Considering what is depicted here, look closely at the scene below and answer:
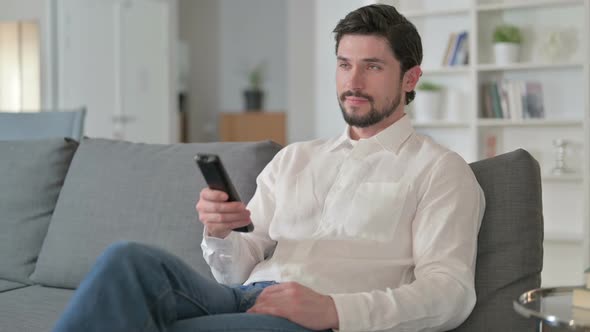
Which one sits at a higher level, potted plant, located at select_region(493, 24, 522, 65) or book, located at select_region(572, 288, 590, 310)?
potted plant, located at select_region(493, 24, 522, 65)

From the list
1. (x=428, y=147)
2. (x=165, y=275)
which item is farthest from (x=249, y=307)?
(x=428, y=147)

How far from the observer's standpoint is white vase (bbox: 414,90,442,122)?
4887 mm

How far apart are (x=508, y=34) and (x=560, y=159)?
0.77 m

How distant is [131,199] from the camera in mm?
2246

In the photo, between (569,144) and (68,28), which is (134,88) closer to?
(68,28)

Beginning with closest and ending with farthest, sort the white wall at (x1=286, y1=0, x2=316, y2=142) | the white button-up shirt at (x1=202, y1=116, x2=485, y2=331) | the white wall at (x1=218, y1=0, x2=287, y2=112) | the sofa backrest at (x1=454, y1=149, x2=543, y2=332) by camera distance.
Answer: the white button-up shirt at (x1=202, y1=116, x2=485, y2=331), the sofa backrest at (x1=454, y1=149, x2=543, y2=332), the white wall at (x1=286, y1=0, x2=316, y2=142), the white wall at (x1=218, y1=0, x2=287, y2=112)

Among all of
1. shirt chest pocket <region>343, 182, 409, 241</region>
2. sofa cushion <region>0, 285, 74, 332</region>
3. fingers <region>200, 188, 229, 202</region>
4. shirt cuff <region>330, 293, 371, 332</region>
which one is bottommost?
sofa cushion <region>0, 285, 74, 332</region>

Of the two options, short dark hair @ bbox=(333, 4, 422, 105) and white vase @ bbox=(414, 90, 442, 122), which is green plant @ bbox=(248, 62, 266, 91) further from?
short dark hair @ bbox=(333, 4, 422, 105)

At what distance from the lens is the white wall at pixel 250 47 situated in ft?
30.8

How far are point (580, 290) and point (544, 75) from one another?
139 inches

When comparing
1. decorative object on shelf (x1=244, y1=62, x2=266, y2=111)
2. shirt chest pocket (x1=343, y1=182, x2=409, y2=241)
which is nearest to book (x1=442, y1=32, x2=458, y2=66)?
shirt chest pocket (x1=343, y1=182, x2=409, y2=241)

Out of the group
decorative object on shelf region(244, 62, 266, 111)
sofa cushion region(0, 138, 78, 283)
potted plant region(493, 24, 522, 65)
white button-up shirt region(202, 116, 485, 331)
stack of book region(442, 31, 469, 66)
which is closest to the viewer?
white button-up shirt region(202, 116, 485, 331)

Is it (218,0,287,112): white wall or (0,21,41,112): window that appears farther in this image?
(218,0,287,112): white wall

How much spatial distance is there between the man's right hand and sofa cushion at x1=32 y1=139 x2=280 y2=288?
0.44 metres
